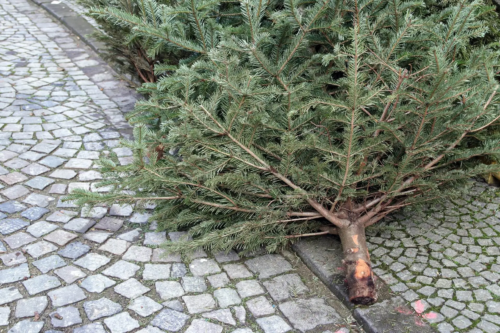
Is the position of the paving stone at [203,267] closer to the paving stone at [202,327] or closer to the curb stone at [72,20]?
the paving stone at [202,327]

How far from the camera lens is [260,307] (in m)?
3.18

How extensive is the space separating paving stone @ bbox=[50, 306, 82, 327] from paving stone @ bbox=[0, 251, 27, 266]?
627mm

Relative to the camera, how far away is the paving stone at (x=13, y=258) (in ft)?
11.3

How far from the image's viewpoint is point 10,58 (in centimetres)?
737

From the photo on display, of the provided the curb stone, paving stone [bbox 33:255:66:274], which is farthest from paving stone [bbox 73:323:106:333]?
the curb stone

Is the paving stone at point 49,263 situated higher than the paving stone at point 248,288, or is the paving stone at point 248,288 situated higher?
the paving stone at point 49,263

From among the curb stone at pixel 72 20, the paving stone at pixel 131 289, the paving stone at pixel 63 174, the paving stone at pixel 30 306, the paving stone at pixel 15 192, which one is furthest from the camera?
the curb stone at pixel 72 20

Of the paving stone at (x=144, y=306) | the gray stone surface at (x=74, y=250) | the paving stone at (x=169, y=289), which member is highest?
the gray stone surface at (x=74, y=250)

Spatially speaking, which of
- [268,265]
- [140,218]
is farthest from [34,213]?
[268,265]

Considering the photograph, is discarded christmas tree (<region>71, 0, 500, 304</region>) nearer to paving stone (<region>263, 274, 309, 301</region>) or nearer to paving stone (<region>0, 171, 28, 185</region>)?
paving stone (<region>263, 274, 309, 301</region>)

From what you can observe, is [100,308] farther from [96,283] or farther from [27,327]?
[27,327]

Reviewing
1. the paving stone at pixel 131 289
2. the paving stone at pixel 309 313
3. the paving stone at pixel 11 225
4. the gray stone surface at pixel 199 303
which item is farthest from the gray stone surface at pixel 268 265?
the paving stone at pixel 11 225

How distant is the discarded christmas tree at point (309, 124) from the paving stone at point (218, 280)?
0.21 m

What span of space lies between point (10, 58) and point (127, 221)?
4.73 metres
